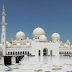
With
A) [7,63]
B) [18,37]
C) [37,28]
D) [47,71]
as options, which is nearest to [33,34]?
[37,28]

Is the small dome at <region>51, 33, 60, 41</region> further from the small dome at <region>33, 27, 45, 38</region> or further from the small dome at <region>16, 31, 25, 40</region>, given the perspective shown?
the small dome at <region>16, 31, 25, 40</region>

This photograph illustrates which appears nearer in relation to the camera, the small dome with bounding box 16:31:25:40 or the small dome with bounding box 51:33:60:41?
the small dome with bounding box 16:31:25:40

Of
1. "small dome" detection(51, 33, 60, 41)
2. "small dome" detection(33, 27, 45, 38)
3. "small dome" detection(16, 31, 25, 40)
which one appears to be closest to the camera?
"small dome" detection(33, 27, 45, 38)

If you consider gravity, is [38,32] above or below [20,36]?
above

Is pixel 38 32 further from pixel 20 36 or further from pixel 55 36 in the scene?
pixel 55 36

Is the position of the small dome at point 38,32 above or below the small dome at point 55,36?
above

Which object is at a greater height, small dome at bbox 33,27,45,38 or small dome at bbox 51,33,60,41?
small dome at bbox 33,27,45,38

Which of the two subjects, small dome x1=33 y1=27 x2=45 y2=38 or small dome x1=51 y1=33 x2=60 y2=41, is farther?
small dome x1=51 y1=33 x2=60 y2=41

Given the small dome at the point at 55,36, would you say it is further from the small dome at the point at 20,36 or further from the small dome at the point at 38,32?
the small dome at the point at 20,36

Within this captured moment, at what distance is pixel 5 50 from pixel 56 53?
1285 centimetres

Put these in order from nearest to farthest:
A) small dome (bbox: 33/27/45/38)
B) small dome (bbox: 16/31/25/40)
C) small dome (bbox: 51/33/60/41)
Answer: small dome (bbox: 33/27/45/38) → small dome (bbox: 16/31/25/40) → small dome (bbox: 51/33/60/41)

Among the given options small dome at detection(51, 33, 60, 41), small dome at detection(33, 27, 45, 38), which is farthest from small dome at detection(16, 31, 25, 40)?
small dome at detection(51, 33, 60, 41)

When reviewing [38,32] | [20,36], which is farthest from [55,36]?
[20,36]

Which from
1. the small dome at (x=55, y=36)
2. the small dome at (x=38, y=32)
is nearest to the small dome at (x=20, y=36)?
the small dome at (x=38, y=32)
